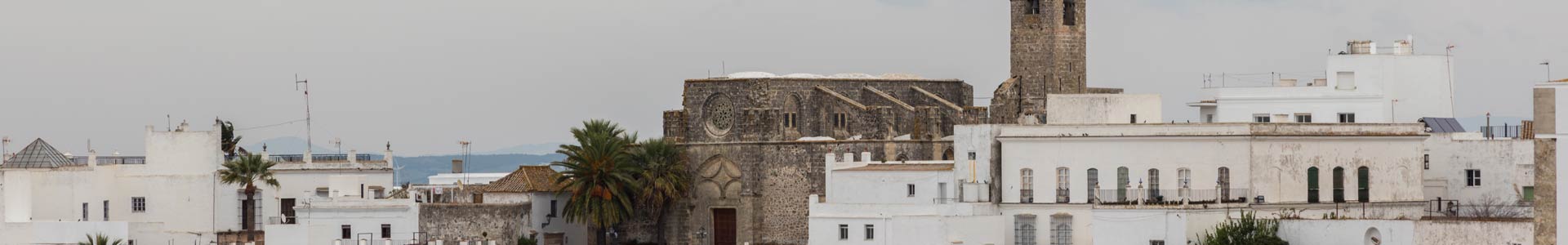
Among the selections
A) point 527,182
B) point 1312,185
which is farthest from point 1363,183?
point 527,182

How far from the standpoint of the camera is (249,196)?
84.9m

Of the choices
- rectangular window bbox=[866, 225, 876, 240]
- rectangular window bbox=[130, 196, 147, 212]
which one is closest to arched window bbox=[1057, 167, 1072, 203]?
rectangular window bbox=[866, 225, 876, 240]

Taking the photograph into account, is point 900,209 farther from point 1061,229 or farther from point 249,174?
point 249,174

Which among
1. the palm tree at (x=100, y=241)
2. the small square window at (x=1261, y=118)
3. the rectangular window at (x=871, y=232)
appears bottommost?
the palm tree at (x=100, y=241)

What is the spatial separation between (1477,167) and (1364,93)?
3710mm

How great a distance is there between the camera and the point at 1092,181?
72375 millimetres

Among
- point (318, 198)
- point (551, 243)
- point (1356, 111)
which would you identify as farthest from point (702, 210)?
point (1356, 111)

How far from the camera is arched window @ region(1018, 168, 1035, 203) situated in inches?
2869

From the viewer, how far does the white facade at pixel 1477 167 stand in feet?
255

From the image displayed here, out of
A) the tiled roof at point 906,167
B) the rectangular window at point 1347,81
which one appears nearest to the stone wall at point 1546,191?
the tiled roof at point 906,167

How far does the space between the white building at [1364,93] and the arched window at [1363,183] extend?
7.62 metres

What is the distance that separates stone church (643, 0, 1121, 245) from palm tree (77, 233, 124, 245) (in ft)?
45.4

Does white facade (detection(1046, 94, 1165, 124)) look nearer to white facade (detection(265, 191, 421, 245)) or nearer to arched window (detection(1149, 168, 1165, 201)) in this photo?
arched window (detection(1149, 168, 1165, 201))

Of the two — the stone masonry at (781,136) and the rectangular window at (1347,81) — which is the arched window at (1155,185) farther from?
the stone masonry at (781,136)
